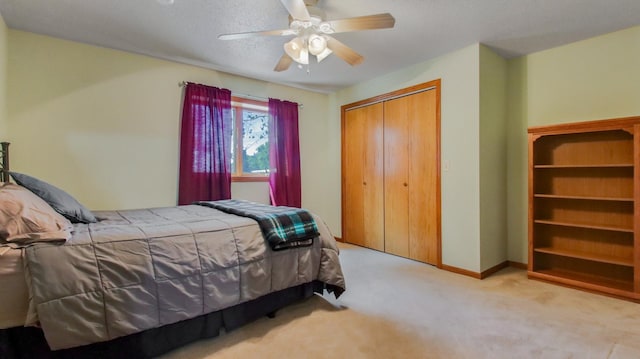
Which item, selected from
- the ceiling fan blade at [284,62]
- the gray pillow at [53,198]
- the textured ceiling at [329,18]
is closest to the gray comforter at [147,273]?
the gray pillow at [53,198]

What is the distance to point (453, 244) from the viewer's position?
3.06 meters

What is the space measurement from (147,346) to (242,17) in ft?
7.53

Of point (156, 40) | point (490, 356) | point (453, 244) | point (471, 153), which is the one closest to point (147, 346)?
point (490, 356)

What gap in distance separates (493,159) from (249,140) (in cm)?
286

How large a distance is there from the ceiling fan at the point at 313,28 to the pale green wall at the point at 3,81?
6.12 ft

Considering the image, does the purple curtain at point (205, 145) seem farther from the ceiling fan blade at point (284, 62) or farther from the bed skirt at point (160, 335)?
the bed skirt at point (160, 335)

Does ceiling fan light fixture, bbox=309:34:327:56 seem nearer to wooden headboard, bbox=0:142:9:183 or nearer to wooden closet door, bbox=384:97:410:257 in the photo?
wooden closet door, bbox=384:97:410:257

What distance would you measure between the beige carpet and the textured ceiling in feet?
7.33

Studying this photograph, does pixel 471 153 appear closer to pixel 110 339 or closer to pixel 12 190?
pixel 110 339

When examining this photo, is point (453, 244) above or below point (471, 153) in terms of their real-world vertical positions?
below

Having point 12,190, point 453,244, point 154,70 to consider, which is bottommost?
point 453,244

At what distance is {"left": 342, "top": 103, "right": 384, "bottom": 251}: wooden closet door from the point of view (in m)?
3.86

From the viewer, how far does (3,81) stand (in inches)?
94.7

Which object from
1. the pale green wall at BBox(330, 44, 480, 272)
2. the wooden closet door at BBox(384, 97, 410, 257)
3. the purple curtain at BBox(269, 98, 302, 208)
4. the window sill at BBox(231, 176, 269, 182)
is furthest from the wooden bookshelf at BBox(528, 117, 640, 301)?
the window sill at BBox(231, 176, 269, 182)
